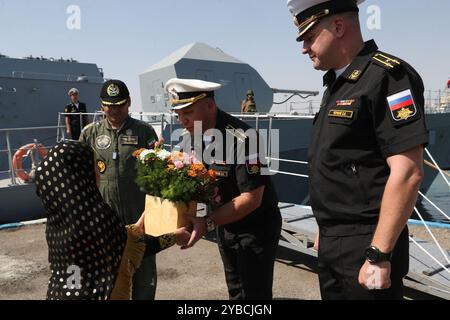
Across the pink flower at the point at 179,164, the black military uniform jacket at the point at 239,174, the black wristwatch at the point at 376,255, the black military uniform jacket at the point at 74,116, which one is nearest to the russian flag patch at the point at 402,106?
the black wristwatch at the point at 376,255

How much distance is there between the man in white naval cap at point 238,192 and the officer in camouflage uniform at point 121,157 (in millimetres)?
744

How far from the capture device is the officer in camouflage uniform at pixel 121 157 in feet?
9.99

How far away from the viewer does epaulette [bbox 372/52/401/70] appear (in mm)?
1556

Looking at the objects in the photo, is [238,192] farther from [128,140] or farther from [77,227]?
[128,140]

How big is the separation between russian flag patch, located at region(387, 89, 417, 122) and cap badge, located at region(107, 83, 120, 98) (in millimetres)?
2166

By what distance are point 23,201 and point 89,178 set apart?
23.3 ft

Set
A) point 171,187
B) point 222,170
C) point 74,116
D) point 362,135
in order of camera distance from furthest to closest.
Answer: point 74,116 → point 222,170 → point 171,187 → point 362,135

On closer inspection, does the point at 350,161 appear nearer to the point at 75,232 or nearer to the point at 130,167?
the point at 75,232

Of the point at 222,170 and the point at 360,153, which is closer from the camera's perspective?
the point at 360,153

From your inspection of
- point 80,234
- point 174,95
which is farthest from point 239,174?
point 80,234

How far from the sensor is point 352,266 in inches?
65.9

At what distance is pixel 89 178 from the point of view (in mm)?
Answer: 1756

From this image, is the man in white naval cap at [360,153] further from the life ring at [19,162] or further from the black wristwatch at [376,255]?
the life ring at [19,162]

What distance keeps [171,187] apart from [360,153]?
0.96 metres
